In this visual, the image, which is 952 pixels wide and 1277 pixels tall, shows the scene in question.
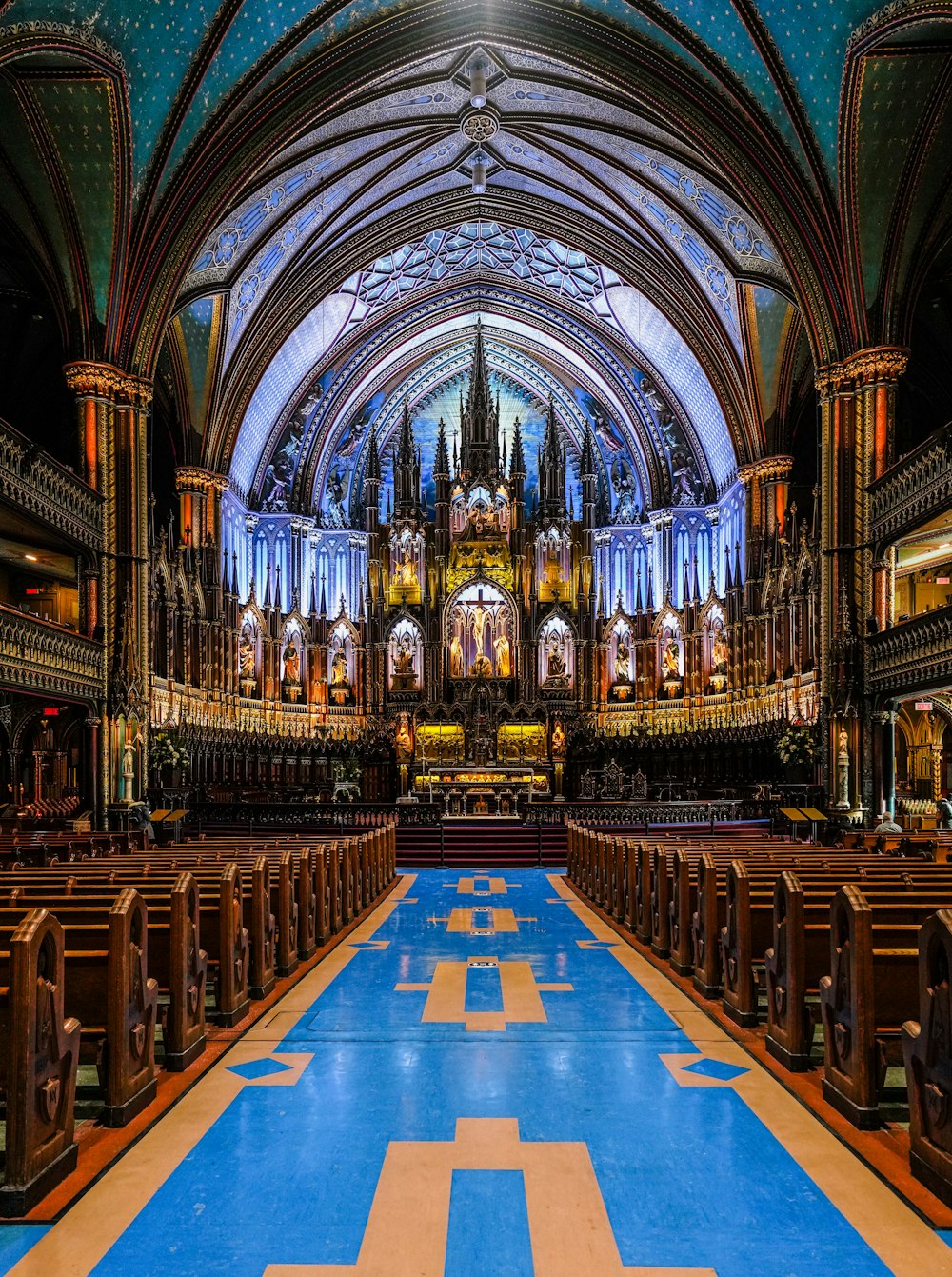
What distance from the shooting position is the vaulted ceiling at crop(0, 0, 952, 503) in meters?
19.8

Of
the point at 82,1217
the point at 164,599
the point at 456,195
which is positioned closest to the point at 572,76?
the point at 456,195

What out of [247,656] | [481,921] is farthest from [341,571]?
[481,921]

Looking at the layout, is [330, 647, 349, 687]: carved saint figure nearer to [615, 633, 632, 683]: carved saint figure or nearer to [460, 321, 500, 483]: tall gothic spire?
[460, 321, 500, 483]: tall gothic spire

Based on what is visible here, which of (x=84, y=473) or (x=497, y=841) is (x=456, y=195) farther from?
(x=497, y=841)

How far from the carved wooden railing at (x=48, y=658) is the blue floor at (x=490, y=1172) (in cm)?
1199

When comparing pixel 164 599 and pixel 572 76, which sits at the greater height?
pixel 572 76

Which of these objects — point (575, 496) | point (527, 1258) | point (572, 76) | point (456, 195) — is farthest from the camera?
point (575, 496)

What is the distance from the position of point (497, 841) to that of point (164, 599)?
11198mm

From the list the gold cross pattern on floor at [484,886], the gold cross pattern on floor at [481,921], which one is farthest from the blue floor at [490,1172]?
the gold cross pattern on floor at [484,886]

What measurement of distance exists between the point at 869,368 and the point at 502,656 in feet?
57.1

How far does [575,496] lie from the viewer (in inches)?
1533

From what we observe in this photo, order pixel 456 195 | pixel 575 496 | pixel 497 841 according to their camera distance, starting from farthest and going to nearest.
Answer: pixel 575 496, pixel 456 195, pixel 497 841

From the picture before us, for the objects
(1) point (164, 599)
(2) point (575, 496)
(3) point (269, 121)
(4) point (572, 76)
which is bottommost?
(1) point (164, 599)

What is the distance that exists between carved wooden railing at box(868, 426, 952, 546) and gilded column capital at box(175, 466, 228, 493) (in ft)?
60.5
